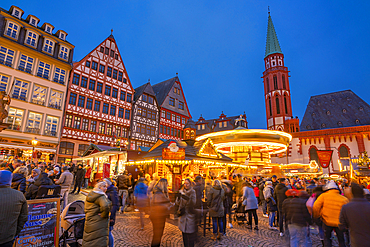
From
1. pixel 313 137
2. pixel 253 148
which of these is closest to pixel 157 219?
pixel 253 148

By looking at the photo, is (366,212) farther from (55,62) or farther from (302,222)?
(55,62)

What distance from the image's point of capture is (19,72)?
2153cm

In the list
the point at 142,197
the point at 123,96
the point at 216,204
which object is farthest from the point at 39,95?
the point at 216,204

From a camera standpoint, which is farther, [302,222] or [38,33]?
[38,33]

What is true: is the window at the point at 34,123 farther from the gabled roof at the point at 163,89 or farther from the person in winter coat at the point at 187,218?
the person in winter coat at the point at 187,218

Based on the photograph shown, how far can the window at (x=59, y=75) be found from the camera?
79.4ft

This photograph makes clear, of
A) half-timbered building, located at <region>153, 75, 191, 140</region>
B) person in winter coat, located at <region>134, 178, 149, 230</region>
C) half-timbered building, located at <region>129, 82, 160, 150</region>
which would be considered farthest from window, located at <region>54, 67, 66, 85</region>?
person in winter coat, located at <region>134, 178, 149, 230</region>

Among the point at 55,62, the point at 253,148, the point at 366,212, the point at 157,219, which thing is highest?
the point at 55,62

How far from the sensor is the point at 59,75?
24516 mm

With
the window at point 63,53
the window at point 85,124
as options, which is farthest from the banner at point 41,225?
the window at point 63,53

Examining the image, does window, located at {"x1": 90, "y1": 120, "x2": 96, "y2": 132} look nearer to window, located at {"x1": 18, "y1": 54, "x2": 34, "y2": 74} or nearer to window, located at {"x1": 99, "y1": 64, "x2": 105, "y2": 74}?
window, located at {"x1": 99, "y1": 64, "x2": 105, "y2": 74}

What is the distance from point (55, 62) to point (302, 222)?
27989 mm

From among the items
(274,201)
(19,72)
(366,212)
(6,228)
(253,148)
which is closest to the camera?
(6,228)

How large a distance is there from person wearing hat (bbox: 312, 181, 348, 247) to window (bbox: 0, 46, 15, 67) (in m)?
27.5
